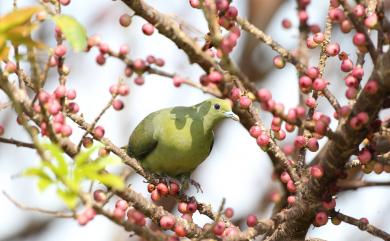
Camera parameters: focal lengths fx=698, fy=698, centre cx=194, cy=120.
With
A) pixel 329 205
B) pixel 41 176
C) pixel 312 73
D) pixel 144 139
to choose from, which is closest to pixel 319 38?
pixel 312 73

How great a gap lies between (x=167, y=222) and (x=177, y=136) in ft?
6.80

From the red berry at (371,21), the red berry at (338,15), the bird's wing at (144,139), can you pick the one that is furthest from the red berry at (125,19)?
the bird's wing at (144,139)

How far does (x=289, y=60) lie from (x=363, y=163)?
1.46ft

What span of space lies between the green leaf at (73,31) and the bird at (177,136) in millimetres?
2627

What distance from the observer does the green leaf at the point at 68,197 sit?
185 cm

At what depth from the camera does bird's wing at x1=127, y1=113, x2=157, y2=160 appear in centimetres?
470

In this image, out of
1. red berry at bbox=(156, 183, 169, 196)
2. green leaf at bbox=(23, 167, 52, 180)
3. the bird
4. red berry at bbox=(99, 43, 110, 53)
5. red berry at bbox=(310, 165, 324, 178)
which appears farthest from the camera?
the bird

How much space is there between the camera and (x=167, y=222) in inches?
104

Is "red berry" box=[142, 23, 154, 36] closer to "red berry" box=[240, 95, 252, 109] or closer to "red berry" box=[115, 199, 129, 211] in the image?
"red berry" box=[240, 95, 252, 109]

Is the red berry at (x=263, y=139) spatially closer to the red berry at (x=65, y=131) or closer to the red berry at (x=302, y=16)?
the red berry at (x=302, y=16)

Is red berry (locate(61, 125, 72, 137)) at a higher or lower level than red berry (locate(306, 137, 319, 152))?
lower

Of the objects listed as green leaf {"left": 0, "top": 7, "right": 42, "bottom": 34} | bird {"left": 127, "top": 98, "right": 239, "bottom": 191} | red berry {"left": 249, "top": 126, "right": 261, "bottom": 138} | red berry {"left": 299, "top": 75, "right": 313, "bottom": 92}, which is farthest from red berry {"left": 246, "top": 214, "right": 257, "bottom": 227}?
bird {"left": 127, "top": 98, "right": 239, "bottom": 191}

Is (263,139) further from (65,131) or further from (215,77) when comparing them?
(65,131)

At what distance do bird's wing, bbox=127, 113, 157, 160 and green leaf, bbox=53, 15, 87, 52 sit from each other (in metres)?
2.72
